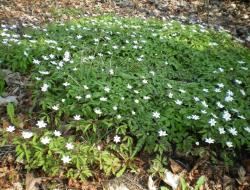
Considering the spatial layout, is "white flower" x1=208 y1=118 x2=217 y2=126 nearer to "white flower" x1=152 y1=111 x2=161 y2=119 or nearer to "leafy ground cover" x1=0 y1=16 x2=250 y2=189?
Answer: "leafy ground cover" x1=0 y1=16 x2=250 y2=189

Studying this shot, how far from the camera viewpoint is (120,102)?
4570 mm

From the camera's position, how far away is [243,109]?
4926 mm

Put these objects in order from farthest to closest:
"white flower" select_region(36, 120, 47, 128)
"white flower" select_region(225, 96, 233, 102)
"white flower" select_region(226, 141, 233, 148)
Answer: "white flower" select_region(225, 96, 233, 102) → "white flower" select_region(226, 141, 233, 148) → "white flower" select_region(36, 120, 47, 128)

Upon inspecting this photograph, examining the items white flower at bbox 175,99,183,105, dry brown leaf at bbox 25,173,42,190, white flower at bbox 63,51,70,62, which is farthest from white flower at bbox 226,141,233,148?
white flower at bbox 63,51,70,62

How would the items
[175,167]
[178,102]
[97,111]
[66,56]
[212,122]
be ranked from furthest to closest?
[66,56] → [178,102] → [212,122] → [97,111] → [175,167]

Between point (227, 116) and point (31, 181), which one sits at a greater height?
point (227, 116)

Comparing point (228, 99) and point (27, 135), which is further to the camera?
point (228, 99)

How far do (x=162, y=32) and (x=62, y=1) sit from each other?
4.07 m

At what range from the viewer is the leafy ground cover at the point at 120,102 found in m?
3.99

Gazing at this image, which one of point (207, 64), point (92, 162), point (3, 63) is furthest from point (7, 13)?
point (92, 162)

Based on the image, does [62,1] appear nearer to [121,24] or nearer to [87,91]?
[121,24]

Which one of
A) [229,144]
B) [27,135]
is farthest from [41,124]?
[229,144]

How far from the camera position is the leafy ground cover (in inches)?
157

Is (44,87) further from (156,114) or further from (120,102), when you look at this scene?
(156,114)
